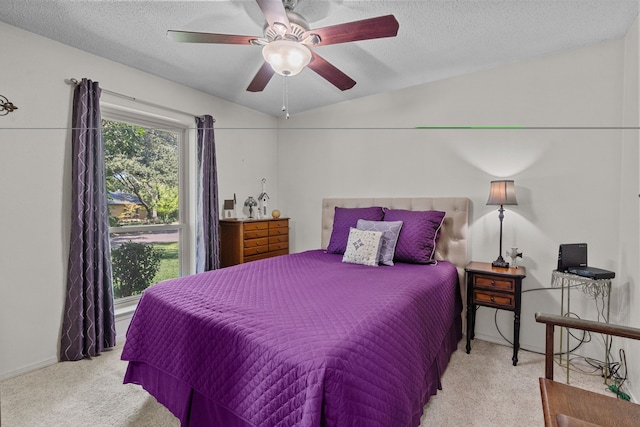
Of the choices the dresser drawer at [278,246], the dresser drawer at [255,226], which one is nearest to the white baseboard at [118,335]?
the dresser drawer at [255,226]

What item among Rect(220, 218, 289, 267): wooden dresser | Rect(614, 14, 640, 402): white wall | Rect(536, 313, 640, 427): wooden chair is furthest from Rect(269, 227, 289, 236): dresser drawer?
Rect(614, 14, 640, 402): white wall

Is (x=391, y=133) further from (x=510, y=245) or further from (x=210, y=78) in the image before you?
(x=210, y=78)

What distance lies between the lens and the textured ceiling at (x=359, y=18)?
2.01 m

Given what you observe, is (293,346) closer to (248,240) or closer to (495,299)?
(495,299)

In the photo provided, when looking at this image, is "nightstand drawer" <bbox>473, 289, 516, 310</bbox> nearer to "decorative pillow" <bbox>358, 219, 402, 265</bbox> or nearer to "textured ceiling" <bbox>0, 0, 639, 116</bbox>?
"decorative pillow" <bbox>358, 219, 402, 265</bbox>

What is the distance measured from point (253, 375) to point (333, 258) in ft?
5.95

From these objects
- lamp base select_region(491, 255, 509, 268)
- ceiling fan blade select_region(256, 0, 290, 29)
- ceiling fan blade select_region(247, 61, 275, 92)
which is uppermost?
ceiling fan blade select_region(256, 0, 290, 29)

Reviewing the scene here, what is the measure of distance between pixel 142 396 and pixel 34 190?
174cm

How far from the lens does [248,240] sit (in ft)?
12.1

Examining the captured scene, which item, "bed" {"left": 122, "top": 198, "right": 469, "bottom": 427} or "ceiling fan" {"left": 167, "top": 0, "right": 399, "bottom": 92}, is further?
"ceiling fan" {"left": 167, "top": 0, "right": 399, "bottom": 92}

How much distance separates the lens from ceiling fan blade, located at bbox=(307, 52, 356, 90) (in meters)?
2.06

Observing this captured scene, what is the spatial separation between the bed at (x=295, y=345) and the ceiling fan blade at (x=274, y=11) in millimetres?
1511

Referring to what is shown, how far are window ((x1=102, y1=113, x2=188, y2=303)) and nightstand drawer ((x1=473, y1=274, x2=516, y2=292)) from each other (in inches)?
Result: 119

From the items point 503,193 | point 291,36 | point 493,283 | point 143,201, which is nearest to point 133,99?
point 143,201
